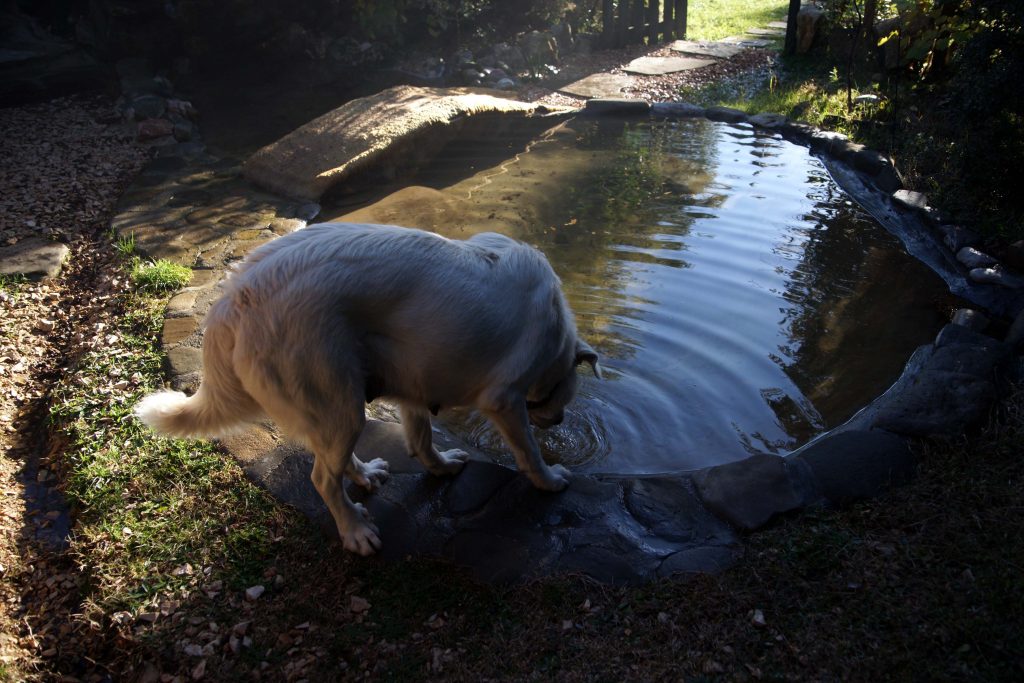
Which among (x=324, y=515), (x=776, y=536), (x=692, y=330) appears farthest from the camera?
(x=692, y=330)

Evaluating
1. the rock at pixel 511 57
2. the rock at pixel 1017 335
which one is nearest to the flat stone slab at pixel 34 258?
the rock at pixel 1017 335

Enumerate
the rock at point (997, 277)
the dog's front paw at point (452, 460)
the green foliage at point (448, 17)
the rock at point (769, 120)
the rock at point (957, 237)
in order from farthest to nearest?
the green foliage at point (448, 17) → the rock at point (769, 120) → the rock at point (957, 237) → the rock at point (997, 277) → the dog's front paw at point (452, 460)

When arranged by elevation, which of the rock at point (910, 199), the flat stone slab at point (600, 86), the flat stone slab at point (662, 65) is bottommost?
the rock at point (910, 199)

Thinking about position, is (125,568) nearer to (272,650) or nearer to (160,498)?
(160,498)

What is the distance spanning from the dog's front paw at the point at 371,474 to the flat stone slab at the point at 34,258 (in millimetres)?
3780

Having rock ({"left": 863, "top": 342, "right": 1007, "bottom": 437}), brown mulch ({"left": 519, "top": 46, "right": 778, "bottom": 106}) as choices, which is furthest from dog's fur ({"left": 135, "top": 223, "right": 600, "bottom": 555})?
brown mulch ({"left": 519, "top": 46, "right": 778, "bottom": 106})

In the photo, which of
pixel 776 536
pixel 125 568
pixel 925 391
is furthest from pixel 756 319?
pixel 125 568

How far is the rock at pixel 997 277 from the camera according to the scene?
17.0 feet

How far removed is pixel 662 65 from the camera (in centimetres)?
1232

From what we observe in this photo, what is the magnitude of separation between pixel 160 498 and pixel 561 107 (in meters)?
8.11

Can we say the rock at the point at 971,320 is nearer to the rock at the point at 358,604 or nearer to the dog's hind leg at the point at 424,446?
the dog's hind leg at the point at 424,446

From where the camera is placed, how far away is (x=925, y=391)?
151 inches

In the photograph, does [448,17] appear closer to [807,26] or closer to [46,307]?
[807,26]

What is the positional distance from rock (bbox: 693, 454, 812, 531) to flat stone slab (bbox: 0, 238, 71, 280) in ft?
17.5
